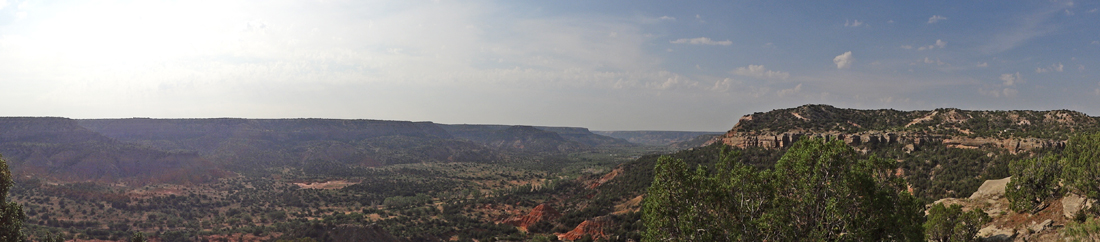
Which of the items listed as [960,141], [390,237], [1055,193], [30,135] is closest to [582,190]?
[390,237]

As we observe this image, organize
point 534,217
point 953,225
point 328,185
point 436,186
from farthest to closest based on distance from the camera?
point 328,185
point 436,186
point 534,217
point 953,225

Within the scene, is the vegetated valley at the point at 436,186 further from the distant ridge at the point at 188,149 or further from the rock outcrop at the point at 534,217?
the distant ridge at the point at 188,149

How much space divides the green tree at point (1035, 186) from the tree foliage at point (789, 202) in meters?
12.5

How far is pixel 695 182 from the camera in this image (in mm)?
15969

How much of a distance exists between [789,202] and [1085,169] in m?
17.5

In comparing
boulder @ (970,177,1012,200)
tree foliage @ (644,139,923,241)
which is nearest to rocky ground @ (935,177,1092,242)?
boulder @ (970,177,1012,200)

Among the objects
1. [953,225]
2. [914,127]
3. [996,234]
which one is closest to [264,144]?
[914,127]

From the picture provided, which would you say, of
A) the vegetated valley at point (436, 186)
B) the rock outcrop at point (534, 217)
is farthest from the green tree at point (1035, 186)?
the rock outcrop at point (534, 217)

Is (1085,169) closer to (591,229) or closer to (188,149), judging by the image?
(591,229)

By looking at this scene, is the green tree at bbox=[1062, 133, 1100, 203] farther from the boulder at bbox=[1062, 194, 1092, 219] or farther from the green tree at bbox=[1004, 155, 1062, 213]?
the green tree at bbox=[1004, 155, 1062, 213]

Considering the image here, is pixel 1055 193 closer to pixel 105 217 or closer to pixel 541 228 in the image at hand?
pixel 541 228

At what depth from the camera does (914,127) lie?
5844cm

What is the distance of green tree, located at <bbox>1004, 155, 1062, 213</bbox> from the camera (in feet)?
75.5

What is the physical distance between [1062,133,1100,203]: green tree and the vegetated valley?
1287 mm
